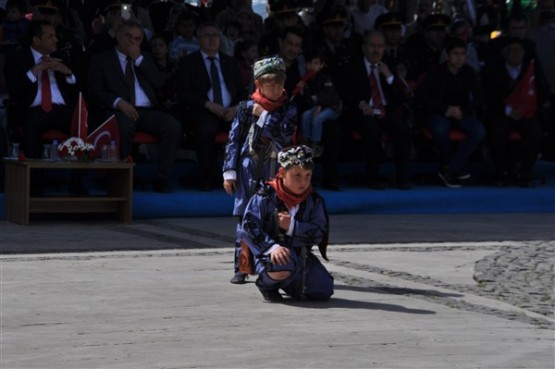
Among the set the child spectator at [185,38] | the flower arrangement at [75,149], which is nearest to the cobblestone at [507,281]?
the flower arrangement at [75,149]

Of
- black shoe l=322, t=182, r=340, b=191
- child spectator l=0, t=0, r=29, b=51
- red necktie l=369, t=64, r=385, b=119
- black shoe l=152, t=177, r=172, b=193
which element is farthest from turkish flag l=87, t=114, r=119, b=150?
red necktie l=369, t=64, r=385, b=119

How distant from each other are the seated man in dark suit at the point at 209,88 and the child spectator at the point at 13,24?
6.05ft

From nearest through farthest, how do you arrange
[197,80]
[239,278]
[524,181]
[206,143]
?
1. [239,278]
2. [206,143]
3. [197,80]
4. [524,181]

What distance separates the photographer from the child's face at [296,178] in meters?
9.62

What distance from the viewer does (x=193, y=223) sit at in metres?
14.4

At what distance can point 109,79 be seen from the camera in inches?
589

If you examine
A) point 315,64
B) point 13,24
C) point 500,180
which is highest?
point 13,24

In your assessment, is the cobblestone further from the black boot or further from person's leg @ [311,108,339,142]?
person's leg @ [311,108,339,142]

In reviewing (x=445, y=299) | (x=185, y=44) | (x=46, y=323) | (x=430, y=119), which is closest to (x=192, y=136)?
(x=185, y=44)

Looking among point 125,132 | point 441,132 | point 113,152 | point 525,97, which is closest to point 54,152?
point 113,152

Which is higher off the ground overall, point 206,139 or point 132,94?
point 132,94

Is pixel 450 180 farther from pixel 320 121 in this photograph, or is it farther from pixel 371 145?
pixel 320 121

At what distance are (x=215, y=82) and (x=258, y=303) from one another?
20.0 ft

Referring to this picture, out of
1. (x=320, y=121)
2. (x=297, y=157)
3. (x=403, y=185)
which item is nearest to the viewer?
(x=297, y=157)
